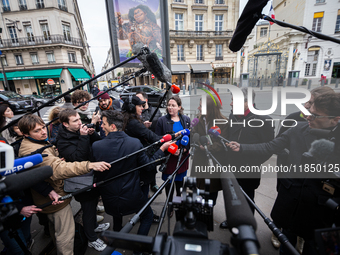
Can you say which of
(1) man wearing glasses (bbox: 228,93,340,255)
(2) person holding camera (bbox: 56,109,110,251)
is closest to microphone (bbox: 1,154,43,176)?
(2) person holding camera (bbox: 56,109,110,251)

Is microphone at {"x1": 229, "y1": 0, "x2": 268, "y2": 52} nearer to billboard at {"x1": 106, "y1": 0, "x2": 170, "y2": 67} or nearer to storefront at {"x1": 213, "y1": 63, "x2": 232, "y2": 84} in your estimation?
billboard at {"x1": 106, "y1": 0, "x2": 170, "y2": 67}

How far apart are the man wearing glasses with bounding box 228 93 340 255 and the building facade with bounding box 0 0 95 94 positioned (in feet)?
95.2

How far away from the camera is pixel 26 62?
2372 centimetres

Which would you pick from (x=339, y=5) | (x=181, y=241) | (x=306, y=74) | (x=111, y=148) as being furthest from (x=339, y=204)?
(x=306, y=74)

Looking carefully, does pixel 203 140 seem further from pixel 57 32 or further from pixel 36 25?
pixel 36 25

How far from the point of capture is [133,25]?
13.9 ft

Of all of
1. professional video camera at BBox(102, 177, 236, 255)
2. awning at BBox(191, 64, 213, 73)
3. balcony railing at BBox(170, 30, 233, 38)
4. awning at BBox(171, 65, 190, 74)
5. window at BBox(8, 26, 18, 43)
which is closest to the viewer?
professional video camera at BBox(102, 177, 236, 255)

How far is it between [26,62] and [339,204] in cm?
3379

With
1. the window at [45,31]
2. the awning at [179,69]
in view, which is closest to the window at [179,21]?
the awning at [179,69]

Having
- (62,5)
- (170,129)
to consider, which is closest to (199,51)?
(62,5)

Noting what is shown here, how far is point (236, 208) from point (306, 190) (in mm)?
1277

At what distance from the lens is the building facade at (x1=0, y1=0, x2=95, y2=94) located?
22.2 meters

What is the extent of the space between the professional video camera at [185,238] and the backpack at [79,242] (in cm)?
188

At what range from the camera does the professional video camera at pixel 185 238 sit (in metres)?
0.60
